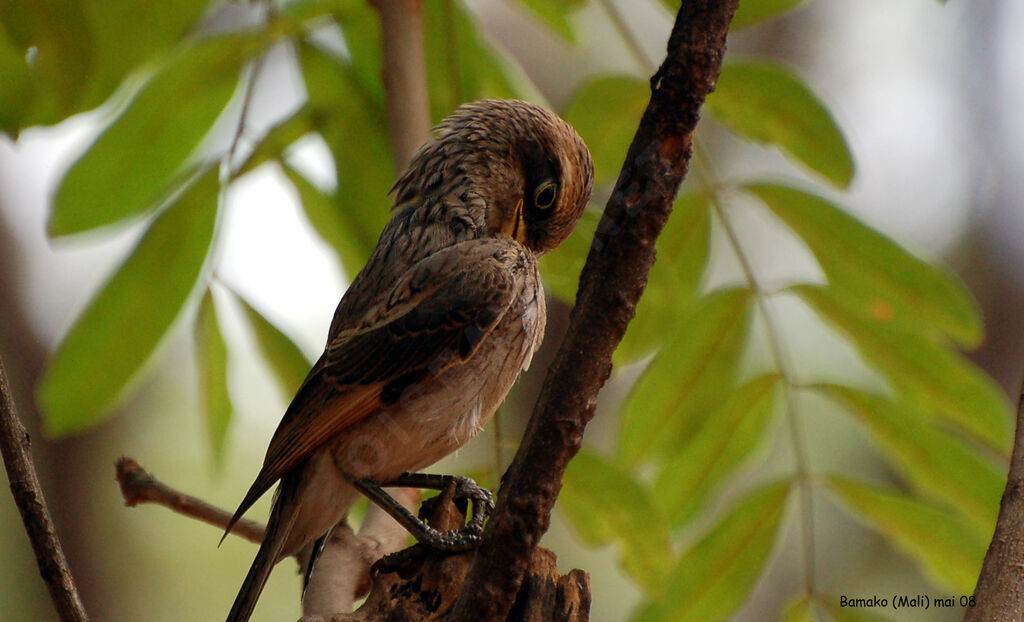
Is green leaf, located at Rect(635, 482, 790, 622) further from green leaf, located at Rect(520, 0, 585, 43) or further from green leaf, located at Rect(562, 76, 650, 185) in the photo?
green leaf, located at Rect(520, 0, 585, 43)

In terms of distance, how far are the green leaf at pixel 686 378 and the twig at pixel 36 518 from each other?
4.63ft

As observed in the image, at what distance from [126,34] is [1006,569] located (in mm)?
2310

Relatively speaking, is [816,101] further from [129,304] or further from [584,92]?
[129,304]

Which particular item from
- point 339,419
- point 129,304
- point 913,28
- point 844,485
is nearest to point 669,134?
point 339,419

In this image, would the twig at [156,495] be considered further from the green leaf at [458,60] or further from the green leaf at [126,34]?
the green leaf at [458,60]

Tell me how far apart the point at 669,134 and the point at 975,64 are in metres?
4.36

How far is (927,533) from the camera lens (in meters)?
2.36

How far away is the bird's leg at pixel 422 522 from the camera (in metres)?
1.89

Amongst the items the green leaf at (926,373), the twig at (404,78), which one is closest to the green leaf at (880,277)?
the green leaf at (926,373)

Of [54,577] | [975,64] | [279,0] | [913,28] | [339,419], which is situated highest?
[913,28]

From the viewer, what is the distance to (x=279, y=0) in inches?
114

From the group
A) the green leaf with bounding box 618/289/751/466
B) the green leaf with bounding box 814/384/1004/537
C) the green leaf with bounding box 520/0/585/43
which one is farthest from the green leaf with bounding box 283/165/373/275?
the green leaf with bounding box 814/384/1004/537

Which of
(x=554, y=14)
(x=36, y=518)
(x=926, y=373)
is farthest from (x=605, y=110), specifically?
(x=36, y=518)

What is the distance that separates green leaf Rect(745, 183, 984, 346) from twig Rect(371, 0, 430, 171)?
961 millimetres
